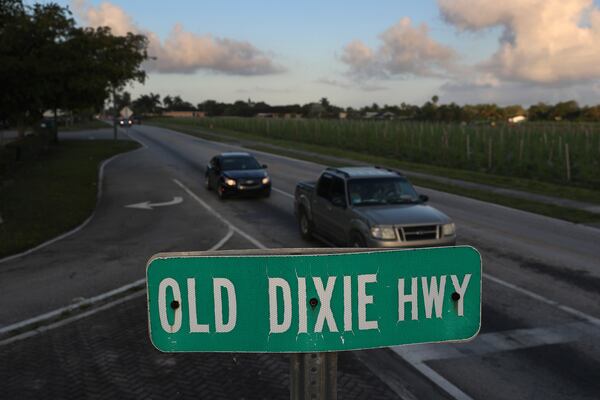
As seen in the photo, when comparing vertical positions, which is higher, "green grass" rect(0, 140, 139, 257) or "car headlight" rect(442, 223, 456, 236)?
"car headlight" rect(442, 223, 456, 236)

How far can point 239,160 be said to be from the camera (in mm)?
23000

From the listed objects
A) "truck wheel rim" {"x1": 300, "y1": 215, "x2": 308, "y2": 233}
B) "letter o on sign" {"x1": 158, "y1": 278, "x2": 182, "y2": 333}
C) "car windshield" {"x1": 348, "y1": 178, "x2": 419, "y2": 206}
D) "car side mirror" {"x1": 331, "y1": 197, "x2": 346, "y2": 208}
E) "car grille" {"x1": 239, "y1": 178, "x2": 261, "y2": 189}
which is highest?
"letter o on sign" {"x1": 158, "y1": 278, "x2": 182, "y2": 333}

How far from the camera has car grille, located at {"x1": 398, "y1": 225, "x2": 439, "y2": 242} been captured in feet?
35.2

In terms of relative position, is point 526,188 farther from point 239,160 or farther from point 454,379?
point 454,379

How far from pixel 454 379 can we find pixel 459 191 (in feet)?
54.8

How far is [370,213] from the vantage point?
11.2 m

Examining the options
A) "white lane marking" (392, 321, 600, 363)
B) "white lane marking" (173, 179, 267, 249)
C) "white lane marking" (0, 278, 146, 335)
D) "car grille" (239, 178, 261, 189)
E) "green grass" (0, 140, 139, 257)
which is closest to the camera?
"white lane marking" (392, 321, 600, 363)

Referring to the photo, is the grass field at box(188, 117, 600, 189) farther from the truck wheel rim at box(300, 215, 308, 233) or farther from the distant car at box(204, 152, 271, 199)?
the truck wheel rim at box(300, 215, 308, 233)

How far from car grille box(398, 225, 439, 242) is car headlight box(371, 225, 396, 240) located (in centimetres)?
13

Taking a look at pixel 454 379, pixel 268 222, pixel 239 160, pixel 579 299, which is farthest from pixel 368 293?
pixel 239 160

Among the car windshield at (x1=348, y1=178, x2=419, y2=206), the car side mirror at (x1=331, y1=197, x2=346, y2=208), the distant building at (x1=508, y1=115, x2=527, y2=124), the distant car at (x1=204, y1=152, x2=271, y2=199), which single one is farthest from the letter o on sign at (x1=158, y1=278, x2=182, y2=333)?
the distant building at (x1=508, y1=115, x2=527, y2=124)

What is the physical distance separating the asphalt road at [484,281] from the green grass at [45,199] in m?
0.67

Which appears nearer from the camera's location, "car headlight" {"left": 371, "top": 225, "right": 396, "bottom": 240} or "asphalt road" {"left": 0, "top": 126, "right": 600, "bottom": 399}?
"asphalt road" {"left": 0, "top": 126, "right": 600, "bottom": 399}

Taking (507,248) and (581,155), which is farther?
(581,155)
